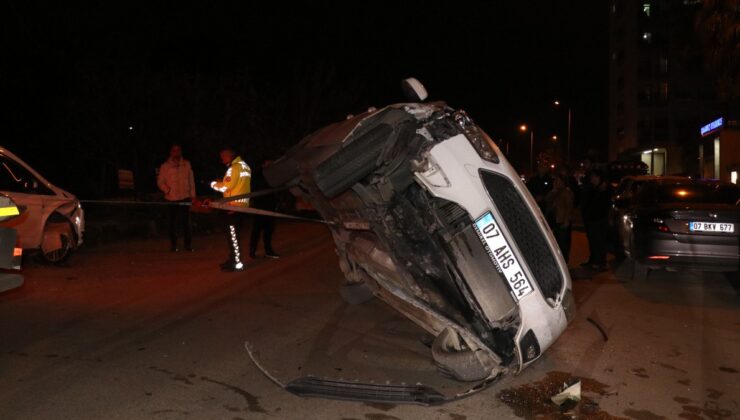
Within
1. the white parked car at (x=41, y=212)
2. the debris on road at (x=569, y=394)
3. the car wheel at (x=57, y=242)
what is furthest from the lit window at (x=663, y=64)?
the debris on road at (x=569, y=394)

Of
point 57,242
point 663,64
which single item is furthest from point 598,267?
point 663,64

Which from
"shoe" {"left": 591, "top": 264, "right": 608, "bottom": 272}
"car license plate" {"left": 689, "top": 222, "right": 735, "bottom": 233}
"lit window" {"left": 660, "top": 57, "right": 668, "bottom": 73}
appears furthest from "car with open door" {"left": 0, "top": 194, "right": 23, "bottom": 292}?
"lit window" {"left": 660, "top": 57, "right": 668, "bottom": 73}

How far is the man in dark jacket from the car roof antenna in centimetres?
644

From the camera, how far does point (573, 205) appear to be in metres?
10.7

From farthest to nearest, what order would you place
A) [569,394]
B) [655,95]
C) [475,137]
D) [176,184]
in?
[655,95]
[176,184]
[569,394]
[475,137]

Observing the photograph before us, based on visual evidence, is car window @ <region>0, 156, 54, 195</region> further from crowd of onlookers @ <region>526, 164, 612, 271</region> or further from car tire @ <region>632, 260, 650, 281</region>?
car tire @ <region>632, 260, 650, 281</region>

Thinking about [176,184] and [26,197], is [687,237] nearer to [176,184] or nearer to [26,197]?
[176,184]

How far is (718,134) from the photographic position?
117ft

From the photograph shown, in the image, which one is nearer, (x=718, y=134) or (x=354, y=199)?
(x=354, y=199)

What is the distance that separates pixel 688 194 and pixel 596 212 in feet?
6.46

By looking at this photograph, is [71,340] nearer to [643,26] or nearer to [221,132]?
[221,132]

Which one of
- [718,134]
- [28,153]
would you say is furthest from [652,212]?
[718,134]

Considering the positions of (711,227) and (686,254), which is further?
(686,254)

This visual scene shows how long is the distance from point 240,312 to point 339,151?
3.53 meters
